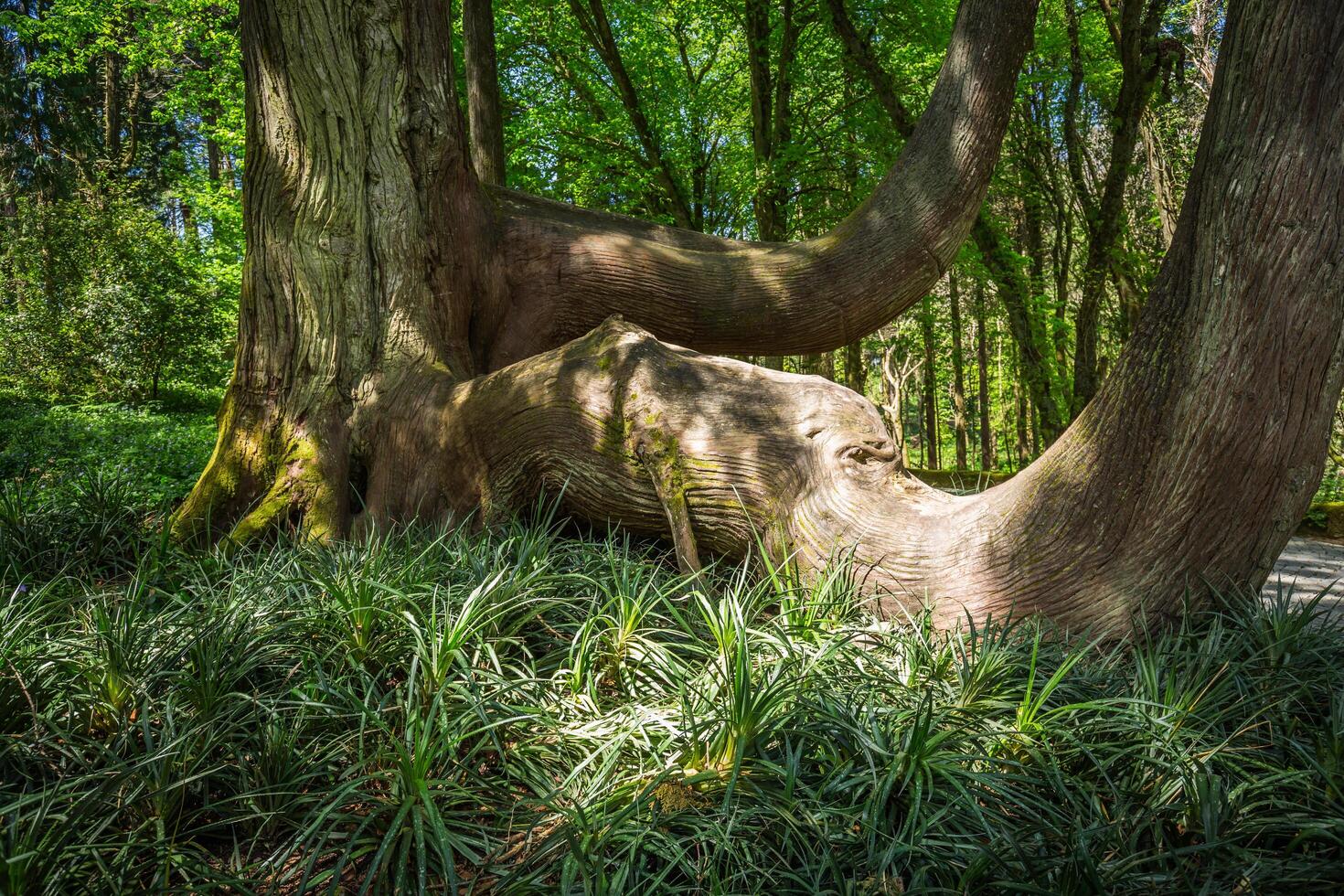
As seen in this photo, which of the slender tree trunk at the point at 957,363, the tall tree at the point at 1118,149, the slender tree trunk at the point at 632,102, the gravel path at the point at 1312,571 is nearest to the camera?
the gravel path at the point at 1312,571

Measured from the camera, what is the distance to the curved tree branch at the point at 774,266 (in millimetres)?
5270

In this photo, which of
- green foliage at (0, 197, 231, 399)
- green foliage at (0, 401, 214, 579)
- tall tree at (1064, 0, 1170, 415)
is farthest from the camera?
green foliage at (0, 197, 231, 399)

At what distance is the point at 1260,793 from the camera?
2.22 meters

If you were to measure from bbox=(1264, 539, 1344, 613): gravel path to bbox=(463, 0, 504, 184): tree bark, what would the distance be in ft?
24.0

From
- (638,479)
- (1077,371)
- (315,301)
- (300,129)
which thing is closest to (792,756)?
(638,479)

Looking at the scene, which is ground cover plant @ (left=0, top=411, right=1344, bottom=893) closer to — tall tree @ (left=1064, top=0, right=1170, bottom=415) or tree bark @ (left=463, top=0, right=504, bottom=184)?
tree bark @ (left=463, top=0, right=504, bottom=184)

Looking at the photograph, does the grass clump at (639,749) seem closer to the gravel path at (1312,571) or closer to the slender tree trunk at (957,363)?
the gravel path at (1312,571)

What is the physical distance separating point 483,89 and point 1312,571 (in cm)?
819

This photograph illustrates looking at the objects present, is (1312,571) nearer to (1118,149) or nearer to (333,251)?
(1118,149)

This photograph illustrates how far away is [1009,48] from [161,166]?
2289cm

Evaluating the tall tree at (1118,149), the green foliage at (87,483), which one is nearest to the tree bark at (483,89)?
the green foliage at (87,483)

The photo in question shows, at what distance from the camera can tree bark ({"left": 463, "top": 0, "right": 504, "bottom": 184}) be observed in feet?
27.0

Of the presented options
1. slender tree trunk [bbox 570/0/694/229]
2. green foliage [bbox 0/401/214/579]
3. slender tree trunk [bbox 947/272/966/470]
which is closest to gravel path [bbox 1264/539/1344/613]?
green foliage [bbox 0/401/214/579]

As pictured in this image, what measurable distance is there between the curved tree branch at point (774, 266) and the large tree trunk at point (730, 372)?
0.02 metres
